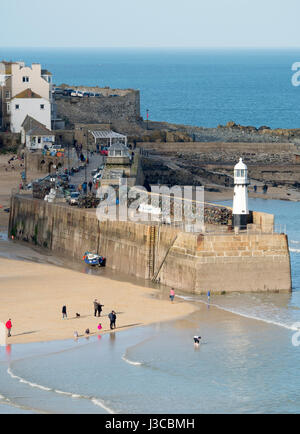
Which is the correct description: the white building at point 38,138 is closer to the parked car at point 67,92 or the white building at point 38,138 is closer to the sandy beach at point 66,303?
the parked car at point 67,92

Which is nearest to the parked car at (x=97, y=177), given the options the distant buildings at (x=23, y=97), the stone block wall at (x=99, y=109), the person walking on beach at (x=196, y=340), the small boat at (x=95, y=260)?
the small boat at (x=95, y=260)

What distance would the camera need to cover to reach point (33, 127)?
83125 millimetres

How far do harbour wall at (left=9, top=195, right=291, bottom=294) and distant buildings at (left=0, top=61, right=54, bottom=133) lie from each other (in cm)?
3586

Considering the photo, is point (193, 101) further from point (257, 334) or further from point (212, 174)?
point (257, 334)

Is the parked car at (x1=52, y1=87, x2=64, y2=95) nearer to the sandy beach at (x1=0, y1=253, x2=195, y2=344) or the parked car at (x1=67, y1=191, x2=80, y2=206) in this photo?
the parked car at (x1=67, y1=191, x2=80, y2=206)

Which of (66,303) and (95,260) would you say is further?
(95,260)

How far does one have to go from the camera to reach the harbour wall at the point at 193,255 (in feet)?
142

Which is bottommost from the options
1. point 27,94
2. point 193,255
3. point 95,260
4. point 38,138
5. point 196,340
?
point 196,340

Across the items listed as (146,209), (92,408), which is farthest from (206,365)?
(146,209)

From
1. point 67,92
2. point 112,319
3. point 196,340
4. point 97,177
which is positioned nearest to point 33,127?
point 97,177

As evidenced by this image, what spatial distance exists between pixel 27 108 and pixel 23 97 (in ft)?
2.81

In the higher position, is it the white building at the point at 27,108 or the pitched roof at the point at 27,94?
the pitched roof at the point at 27,94

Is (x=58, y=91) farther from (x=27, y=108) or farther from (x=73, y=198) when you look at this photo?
(x=73, y=198)
